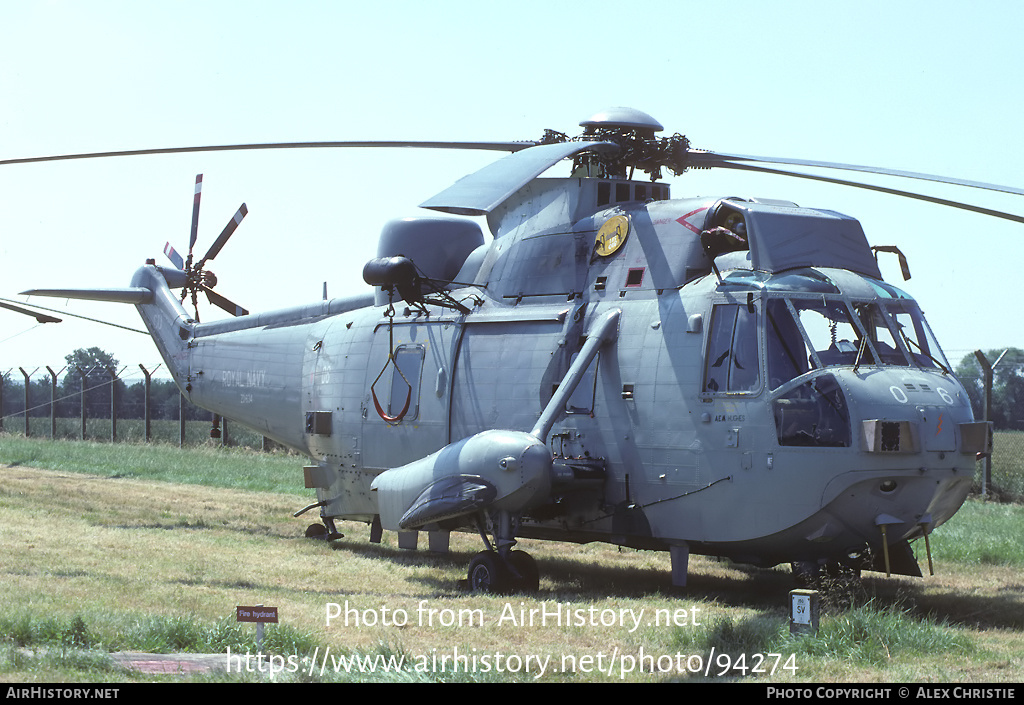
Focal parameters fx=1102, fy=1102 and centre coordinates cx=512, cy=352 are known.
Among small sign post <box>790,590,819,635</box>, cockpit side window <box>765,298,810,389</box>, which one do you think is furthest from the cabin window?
small sign post <box>790,590,819,635</box>

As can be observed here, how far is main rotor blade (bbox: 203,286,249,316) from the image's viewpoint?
58.3 ft

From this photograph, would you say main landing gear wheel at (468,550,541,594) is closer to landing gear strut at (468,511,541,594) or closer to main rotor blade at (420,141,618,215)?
landing gear strut at (468,511,541,594)

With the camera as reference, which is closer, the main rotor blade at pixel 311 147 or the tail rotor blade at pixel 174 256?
the main rotor blade at pixel 311 147

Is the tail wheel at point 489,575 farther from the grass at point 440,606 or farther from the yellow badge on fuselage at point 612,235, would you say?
the yellow badge on fuselage at point 612,235

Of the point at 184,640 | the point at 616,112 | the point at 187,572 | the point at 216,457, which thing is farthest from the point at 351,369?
the point at 216,457

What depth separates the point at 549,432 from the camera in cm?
1070

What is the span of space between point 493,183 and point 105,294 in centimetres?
1110

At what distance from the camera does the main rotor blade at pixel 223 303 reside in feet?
58.3

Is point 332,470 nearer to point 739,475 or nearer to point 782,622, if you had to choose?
point 739,475

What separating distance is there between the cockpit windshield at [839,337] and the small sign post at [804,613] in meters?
2.07

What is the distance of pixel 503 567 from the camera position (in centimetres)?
1050

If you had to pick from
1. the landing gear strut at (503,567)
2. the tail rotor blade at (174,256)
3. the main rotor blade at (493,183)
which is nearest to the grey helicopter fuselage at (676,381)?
the landing gear strut at (503,567)

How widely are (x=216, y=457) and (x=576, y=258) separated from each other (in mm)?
19167

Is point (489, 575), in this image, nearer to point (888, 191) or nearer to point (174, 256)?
point (888, 191)
